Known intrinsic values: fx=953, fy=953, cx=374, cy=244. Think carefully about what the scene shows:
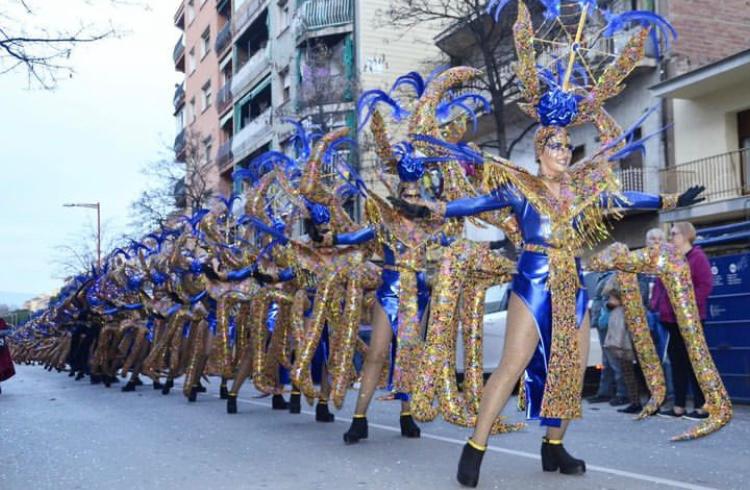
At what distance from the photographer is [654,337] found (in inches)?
397

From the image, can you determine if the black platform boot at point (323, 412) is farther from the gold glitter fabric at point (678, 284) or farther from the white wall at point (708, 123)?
the white wall at point (708, 123)

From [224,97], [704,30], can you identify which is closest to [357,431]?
[704,30]

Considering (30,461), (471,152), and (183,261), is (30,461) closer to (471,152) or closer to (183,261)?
(471,152)

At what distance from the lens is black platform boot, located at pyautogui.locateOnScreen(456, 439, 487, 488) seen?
4965mm

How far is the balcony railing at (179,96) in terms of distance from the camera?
55.1m

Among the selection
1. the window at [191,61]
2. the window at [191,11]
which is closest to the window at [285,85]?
the window at [191,61]

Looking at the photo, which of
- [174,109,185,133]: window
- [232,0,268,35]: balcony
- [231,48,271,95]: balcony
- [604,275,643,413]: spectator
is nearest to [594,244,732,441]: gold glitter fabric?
[604,275,643,413]: spectator

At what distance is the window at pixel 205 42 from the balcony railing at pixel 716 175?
33.3 metres

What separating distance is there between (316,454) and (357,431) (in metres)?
0.58

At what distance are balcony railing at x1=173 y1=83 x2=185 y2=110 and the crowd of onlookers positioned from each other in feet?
153

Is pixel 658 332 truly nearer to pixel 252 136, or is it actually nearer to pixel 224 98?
pixel 252 136

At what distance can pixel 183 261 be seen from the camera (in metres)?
12.6

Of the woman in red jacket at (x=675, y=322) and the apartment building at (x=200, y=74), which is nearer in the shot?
the woman in red jacket at (x=675, y=322)

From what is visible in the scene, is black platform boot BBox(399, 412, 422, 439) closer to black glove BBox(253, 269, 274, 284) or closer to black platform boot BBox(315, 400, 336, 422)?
black platform boot BBox(315, 400, 336, 422)
